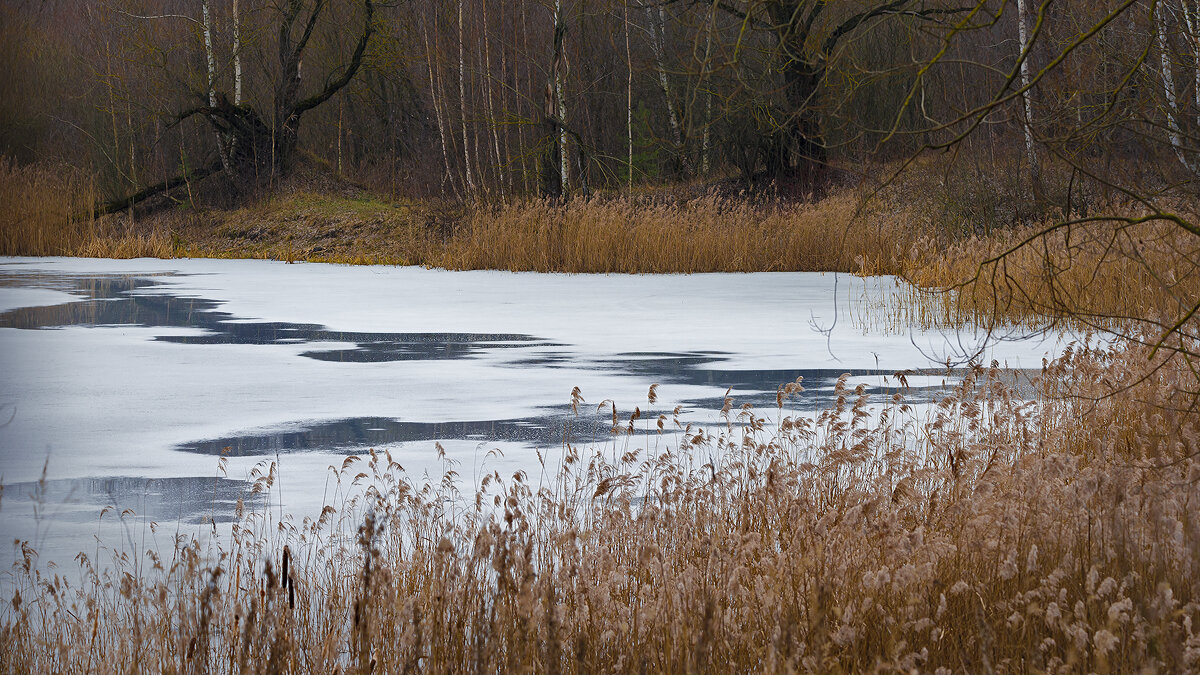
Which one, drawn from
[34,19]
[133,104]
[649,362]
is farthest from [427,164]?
[649,362]

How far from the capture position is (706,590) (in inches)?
115

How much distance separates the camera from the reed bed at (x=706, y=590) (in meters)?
2.64

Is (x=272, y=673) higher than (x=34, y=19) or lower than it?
lower

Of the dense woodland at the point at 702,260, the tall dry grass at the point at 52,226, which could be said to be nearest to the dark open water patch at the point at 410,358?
the dense woodland at the point at 702,260

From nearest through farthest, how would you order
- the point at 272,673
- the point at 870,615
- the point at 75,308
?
the point at 272,673 → the point at 870,615 → the point at 75,308

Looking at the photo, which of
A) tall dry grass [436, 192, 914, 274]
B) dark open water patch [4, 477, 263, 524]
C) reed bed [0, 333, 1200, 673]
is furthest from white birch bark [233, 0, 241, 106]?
reed bed [0, 333, 1200, 673]

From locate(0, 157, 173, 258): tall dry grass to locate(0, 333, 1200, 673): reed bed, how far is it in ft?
65.0

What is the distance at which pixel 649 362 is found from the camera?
9320 millimetres

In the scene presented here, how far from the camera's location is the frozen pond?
5.55m

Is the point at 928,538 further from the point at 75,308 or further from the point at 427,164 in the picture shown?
the point at 427,164

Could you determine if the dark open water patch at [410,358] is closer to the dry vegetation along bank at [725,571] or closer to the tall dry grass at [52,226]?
the dry vegetation along bank at [725,571]

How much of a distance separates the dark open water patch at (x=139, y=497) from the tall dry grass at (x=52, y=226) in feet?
60.9

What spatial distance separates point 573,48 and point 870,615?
85.7 feet

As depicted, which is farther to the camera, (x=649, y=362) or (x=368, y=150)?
(x=368, y=150)
